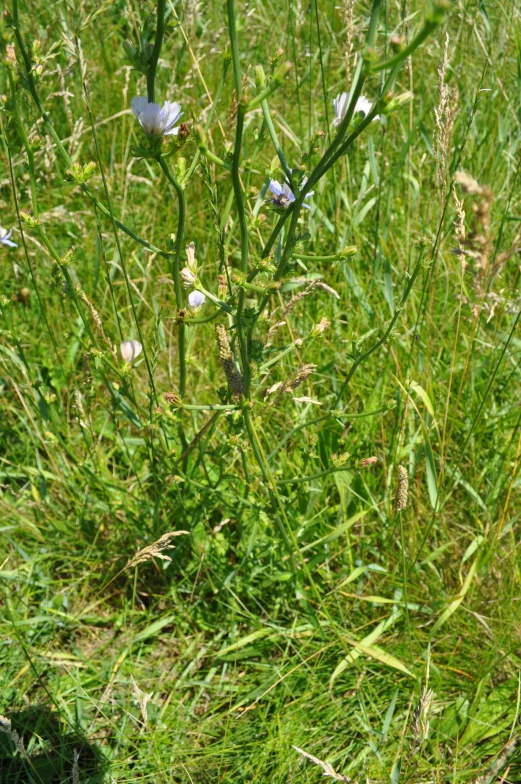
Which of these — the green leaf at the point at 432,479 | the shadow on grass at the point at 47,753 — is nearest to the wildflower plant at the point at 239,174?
the green leaf at the point at 432,479

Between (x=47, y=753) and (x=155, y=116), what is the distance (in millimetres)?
1350

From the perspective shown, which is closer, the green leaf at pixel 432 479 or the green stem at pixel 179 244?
the green stem at pixel 179 244

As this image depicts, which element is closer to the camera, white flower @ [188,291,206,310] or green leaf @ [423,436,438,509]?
white flower @ [188,291,206,310]

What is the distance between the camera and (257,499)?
170 centimetres

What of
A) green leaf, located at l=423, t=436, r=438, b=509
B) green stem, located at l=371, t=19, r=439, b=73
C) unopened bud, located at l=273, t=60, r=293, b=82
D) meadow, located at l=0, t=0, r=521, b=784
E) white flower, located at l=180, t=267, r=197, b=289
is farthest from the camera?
green leaf, located at l=423, t=436, r=438, b=509

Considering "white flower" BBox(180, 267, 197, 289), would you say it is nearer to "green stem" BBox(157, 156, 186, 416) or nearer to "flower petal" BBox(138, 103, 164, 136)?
"green stem" BBox(157, 156, 186, 416)

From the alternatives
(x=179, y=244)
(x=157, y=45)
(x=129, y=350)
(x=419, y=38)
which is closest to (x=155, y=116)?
(x=157, y=45)

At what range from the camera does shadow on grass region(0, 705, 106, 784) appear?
1.52 meters

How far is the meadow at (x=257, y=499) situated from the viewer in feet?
4.62

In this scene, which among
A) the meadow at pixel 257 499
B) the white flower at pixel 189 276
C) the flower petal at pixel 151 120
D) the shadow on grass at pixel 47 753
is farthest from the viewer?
the shadow on grass at pixel 47 753

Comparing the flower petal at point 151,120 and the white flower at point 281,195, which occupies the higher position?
the flower petal at point 151,120

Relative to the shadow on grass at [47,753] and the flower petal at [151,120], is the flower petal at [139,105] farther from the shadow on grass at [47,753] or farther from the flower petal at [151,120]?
the shadow on grass at [47,753]

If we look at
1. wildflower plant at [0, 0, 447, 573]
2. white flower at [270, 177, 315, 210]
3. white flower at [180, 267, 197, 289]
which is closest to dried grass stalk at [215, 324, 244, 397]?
wildflower plant at [0, 0, 447, 573]

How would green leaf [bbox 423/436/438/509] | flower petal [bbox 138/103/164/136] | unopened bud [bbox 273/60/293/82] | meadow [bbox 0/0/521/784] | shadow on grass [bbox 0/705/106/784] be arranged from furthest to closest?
green leaf [bbox 423/436/438/509] < shadow on grass [bbox 0/705/106/784] < meadow [bbox 0/0/521/784] < flower petal [bbox 138/103/164/136] < unopened bud [bbox 273/60/293/82]
